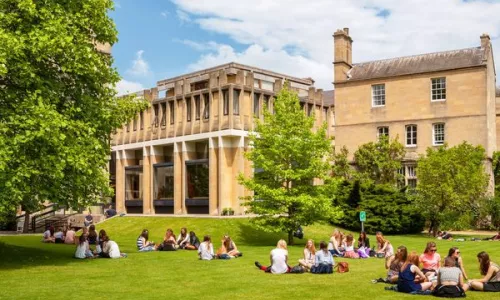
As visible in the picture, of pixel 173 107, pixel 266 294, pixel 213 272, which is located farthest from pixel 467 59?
pixel 266 294

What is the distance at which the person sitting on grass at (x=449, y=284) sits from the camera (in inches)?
588

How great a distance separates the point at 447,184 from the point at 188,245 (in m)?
19.3

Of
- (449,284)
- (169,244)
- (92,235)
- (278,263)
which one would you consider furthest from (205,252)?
(449,284)

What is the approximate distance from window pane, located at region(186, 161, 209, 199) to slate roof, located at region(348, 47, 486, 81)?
53.9ft

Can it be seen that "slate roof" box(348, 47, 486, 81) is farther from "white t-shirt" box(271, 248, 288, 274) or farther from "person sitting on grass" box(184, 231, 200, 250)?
"white t-shirt" box(271, 248, 288, 274)

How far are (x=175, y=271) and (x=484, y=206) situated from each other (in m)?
30.1

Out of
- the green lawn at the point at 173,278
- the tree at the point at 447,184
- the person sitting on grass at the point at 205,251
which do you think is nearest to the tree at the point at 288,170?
the green lawn at the point at 173,278

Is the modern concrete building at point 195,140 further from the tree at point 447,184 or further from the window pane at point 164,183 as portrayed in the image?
the tree at point 447,184

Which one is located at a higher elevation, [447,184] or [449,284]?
[447,184]

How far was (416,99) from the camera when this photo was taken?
172 feet

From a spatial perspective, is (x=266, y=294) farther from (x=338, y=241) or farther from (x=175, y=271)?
(x=338, y=241)

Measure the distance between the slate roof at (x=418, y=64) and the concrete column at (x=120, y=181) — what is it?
79.9 feet

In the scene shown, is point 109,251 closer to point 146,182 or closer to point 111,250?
point 111,250

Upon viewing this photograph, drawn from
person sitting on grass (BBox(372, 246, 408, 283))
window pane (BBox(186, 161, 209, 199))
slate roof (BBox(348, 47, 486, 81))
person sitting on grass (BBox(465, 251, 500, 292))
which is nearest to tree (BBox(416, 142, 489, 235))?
slate roof (BBox(348, 47, 486, 81))
